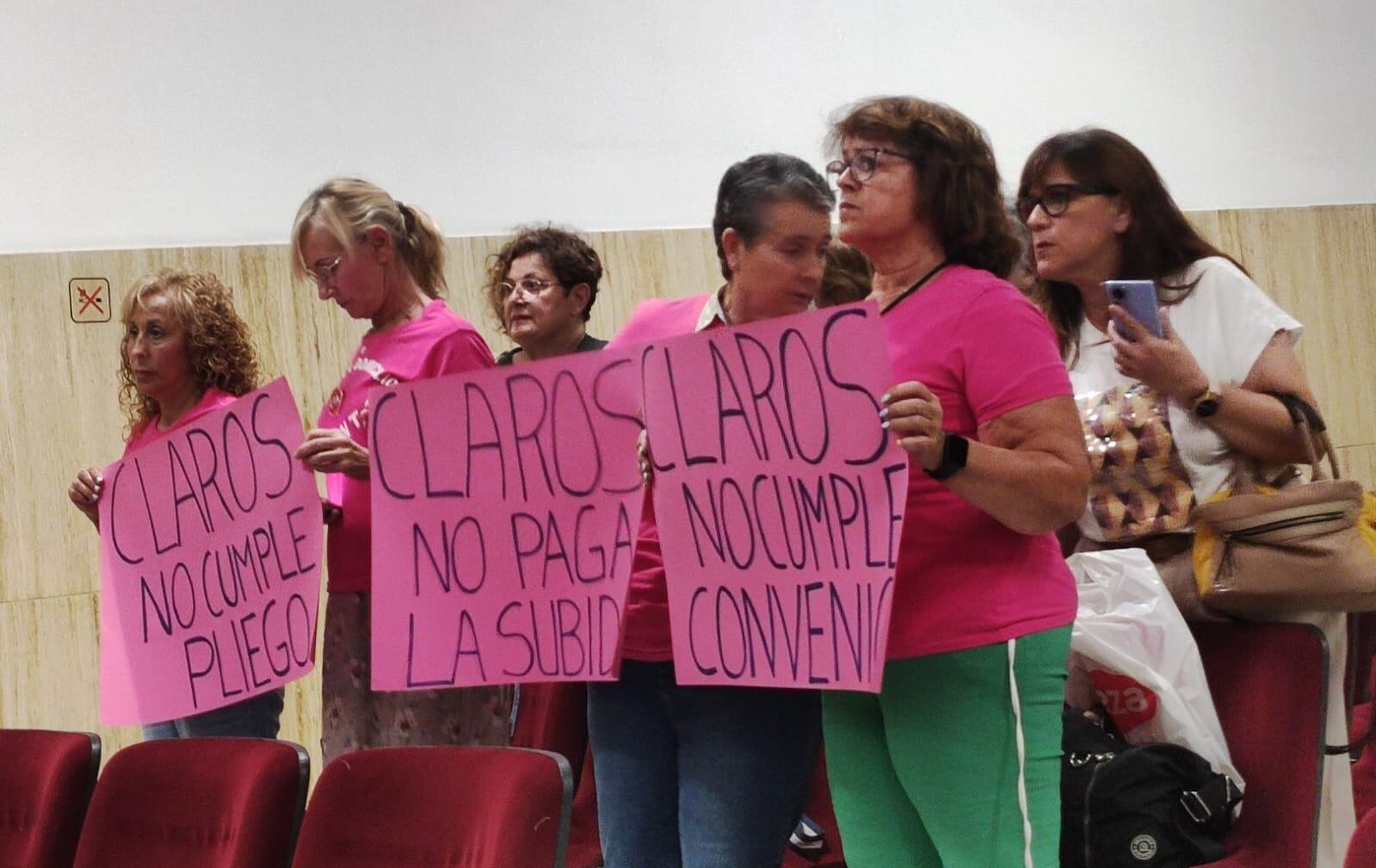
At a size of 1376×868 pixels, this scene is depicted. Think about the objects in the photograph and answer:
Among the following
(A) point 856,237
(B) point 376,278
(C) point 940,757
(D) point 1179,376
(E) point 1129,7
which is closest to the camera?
(C) point 940,757

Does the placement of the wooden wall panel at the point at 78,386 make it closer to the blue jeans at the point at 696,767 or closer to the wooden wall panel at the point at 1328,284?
the blue jeans at the point at 696,767

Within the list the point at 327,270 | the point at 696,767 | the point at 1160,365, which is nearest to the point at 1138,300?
the point at 1160,365

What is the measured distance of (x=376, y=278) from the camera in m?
2.57

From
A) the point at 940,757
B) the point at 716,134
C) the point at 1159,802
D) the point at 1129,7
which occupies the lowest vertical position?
the point at 1159,802

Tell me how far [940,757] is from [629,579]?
0.53 m

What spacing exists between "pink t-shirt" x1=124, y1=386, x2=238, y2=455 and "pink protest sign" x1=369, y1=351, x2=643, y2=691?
693mm

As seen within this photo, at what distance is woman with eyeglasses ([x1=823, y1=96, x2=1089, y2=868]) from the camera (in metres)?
1.66

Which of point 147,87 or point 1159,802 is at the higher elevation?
point 147,87

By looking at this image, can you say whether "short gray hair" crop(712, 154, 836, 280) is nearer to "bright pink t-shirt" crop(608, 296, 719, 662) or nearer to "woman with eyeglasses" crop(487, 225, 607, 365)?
"bright pink t-shirt" crop(608, 296, 719, 662)

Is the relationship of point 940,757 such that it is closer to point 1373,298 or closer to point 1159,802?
point 1159,802

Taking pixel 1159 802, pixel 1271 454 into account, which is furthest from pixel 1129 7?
pixel 1159 802

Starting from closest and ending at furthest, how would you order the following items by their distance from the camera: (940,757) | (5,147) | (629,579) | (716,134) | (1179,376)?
1. (940,757)
2. (629,579)
3. (1179,376)
4. (5,147)
5. (716,134)

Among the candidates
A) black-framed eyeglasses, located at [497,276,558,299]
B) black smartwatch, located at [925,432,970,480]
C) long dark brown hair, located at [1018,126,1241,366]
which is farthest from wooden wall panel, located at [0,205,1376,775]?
black smartwatch, located at [925,432,970,480]

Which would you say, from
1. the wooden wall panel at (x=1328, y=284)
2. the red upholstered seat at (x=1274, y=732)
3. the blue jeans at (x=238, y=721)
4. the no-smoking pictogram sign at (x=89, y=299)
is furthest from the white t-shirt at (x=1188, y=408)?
the wooden wall panel at (x=1328, y=284)
